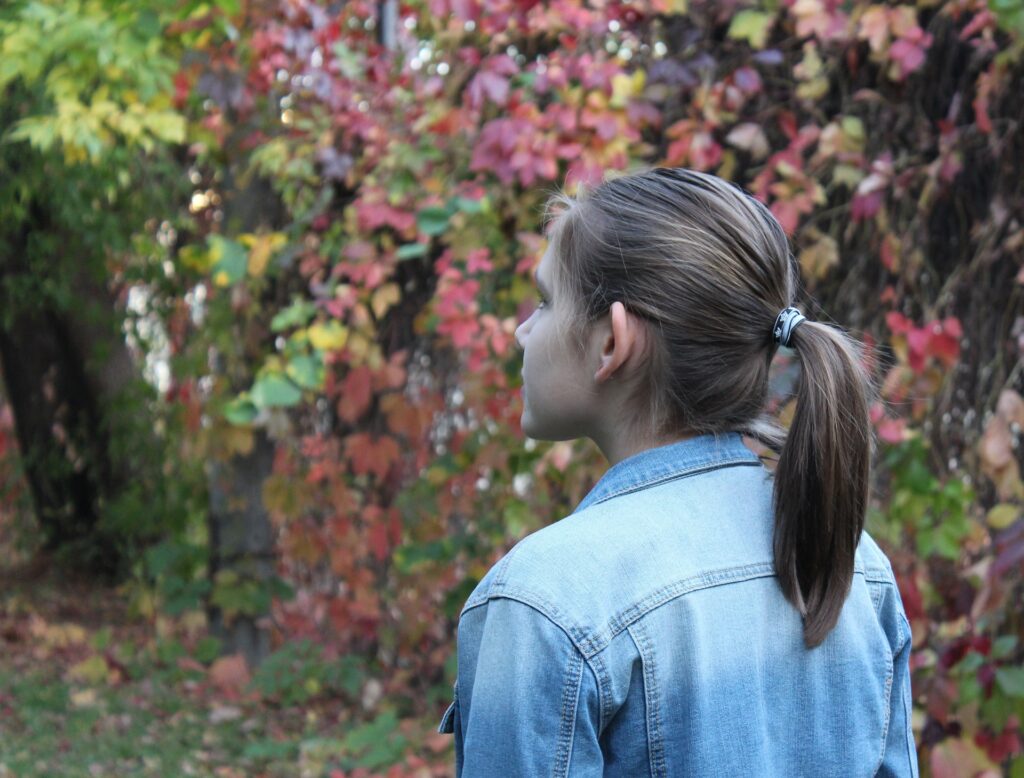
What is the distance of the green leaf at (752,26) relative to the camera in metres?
3.18

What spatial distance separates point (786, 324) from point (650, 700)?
43cm

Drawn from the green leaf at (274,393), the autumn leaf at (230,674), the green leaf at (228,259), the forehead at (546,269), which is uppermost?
the forehead at (546,269)

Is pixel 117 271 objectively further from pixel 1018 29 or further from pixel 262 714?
pixel 1018 29

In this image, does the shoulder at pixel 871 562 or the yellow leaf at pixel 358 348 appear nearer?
the shoulder at pixel 871 562

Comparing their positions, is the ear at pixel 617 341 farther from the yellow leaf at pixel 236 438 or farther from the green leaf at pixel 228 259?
the yellow leaf at pixel 236 438

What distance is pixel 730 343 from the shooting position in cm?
127

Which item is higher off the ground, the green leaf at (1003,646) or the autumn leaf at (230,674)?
the green leaf at (1003,646)

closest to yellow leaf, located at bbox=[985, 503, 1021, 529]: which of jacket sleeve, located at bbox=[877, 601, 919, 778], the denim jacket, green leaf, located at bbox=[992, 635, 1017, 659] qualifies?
green leaf, located at bbox=[992, 635, 1017, 659]

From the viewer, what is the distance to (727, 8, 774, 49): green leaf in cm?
318

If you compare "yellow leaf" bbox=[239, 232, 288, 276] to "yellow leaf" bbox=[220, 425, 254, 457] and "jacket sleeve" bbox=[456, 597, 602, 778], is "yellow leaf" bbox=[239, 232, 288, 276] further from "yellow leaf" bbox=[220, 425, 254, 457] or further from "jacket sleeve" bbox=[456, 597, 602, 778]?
"jacket sleeve" bbox=[456, 597, 602, 778]

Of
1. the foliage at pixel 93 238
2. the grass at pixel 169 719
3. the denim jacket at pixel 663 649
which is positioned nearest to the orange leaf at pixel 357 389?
the foliage at pixel 93 238

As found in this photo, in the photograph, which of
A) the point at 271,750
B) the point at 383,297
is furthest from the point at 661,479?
the point at 271,750

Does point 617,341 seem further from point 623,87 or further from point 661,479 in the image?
point 623,87

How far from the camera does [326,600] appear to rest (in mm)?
4891
